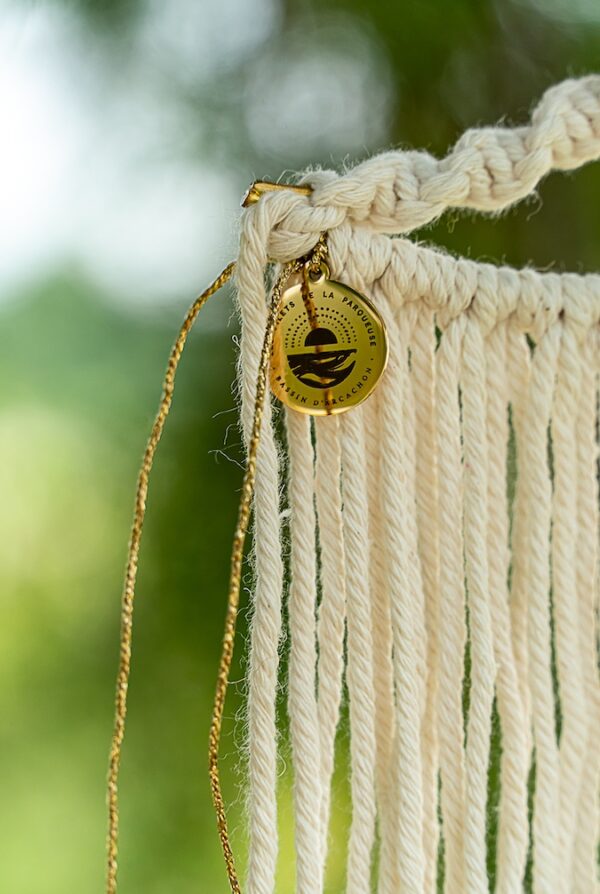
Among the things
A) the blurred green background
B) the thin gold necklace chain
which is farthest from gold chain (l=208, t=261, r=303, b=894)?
the blurred green background

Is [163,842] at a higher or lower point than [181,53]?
lower

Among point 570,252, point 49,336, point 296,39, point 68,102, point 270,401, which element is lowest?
point 270,401

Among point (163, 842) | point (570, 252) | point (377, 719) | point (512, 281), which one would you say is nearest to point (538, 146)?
point (512, 281)

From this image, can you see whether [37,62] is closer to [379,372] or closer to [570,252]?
[570,252]

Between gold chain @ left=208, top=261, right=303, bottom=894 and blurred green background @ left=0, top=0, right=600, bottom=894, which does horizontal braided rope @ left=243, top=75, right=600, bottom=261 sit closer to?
gold chain @ left=208, top=261, right=303, bottom=894

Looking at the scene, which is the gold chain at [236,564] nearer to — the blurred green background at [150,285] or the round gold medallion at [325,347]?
the round gold medallion at [325,347]

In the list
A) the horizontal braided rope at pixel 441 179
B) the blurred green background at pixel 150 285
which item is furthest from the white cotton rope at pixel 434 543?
the blurred green background at pixel 150 285
